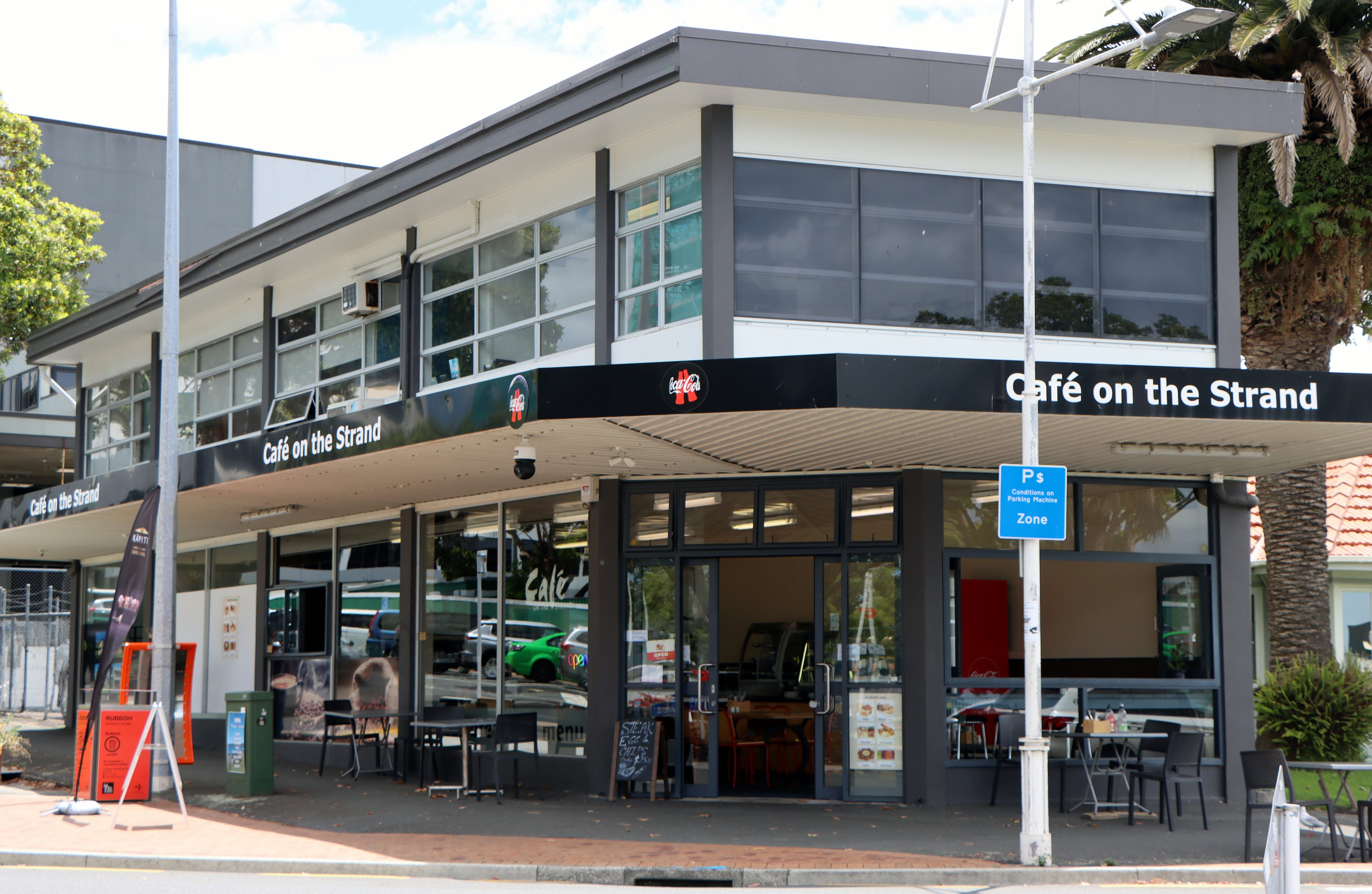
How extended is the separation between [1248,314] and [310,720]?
44.7 ft

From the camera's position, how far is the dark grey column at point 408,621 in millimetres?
16438

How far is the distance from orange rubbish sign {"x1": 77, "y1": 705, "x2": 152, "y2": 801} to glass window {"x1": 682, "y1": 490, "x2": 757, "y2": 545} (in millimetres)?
5849

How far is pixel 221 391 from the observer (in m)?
19.9

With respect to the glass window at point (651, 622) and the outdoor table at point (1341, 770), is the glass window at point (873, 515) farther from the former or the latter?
the outdoor table at point (1341, 770)

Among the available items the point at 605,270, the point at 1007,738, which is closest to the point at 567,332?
the point at 605,270

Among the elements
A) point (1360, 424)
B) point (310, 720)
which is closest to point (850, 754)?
point (1360, 424)

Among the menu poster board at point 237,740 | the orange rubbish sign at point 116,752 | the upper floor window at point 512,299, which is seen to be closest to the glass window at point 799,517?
the upper floor window at point 512,299

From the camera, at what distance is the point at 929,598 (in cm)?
1309

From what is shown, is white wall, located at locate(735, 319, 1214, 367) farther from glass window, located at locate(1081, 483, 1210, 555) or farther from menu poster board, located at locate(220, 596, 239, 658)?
menu poster board, located at locate(220, 596, 239, 658)

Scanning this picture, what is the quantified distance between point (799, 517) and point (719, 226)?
326cm

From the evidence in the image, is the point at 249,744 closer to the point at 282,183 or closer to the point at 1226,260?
the point at 1226,260

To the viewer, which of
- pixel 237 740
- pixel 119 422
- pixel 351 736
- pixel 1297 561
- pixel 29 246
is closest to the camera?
pixel 237 740

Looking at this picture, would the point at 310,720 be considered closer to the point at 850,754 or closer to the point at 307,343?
the point at 307,343

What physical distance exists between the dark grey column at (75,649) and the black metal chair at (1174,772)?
20276 mm
